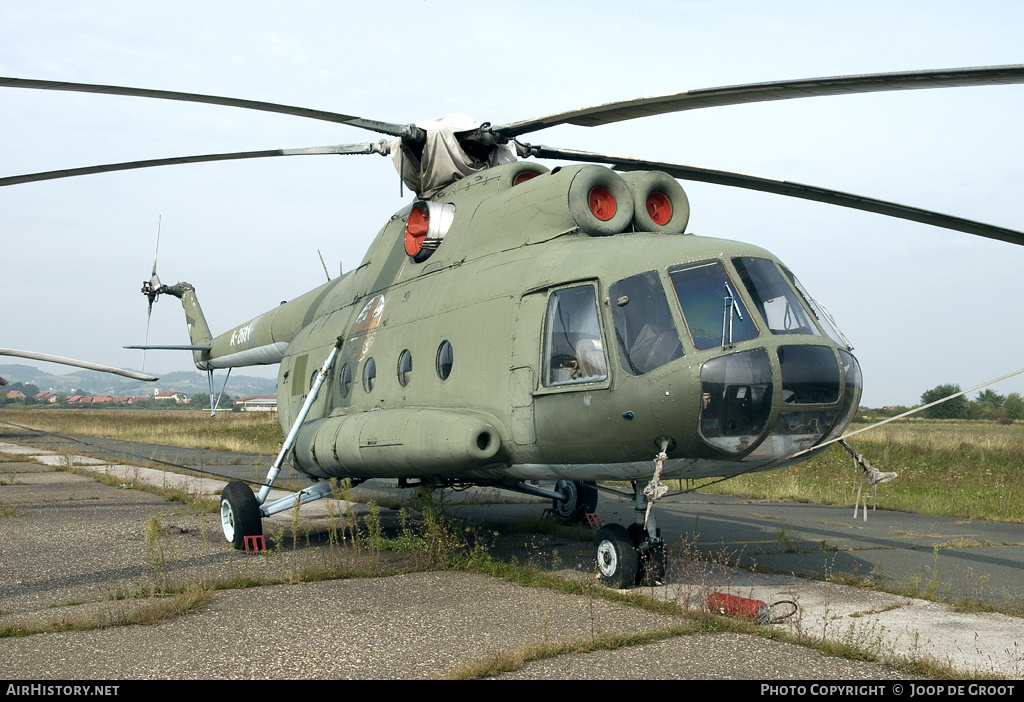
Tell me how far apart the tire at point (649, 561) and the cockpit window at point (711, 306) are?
2110mm

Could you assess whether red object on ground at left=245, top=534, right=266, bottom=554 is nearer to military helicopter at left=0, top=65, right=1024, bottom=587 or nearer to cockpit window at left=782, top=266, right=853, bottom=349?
military helicopter at left=0, top=65, right=1024, bottom=587

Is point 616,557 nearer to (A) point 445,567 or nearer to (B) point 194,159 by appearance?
(A) point 445,567

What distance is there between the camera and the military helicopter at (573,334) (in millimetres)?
6332

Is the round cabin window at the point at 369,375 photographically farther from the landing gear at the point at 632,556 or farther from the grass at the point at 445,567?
the landing gear at the point at 632,556

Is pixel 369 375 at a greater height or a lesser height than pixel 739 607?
greater

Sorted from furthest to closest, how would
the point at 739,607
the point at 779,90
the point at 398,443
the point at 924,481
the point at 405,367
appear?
the point at 924,481
the point at 405,367
the point at 398,443
the point at 739,607
the point at 779,90

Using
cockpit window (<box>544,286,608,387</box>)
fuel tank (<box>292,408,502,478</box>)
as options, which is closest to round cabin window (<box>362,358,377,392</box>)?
fuel tank (<box>292,408,502,478</box>)

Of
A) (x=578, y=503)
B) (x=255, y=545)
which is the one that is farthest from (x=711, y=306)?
(x=255, y=545)

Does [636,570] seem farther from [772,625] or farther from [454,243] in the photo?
[454,243]

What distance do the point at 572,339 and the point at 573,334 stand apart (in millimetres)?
44

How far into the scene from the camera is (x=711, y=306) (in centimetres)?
663

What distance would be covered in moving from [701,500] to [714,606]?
10.4 meters

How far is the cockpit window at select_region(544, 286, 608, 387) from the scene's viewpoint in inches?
274

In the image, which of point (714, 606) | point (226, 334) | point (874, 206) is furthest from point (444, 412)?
point (226, 334)
